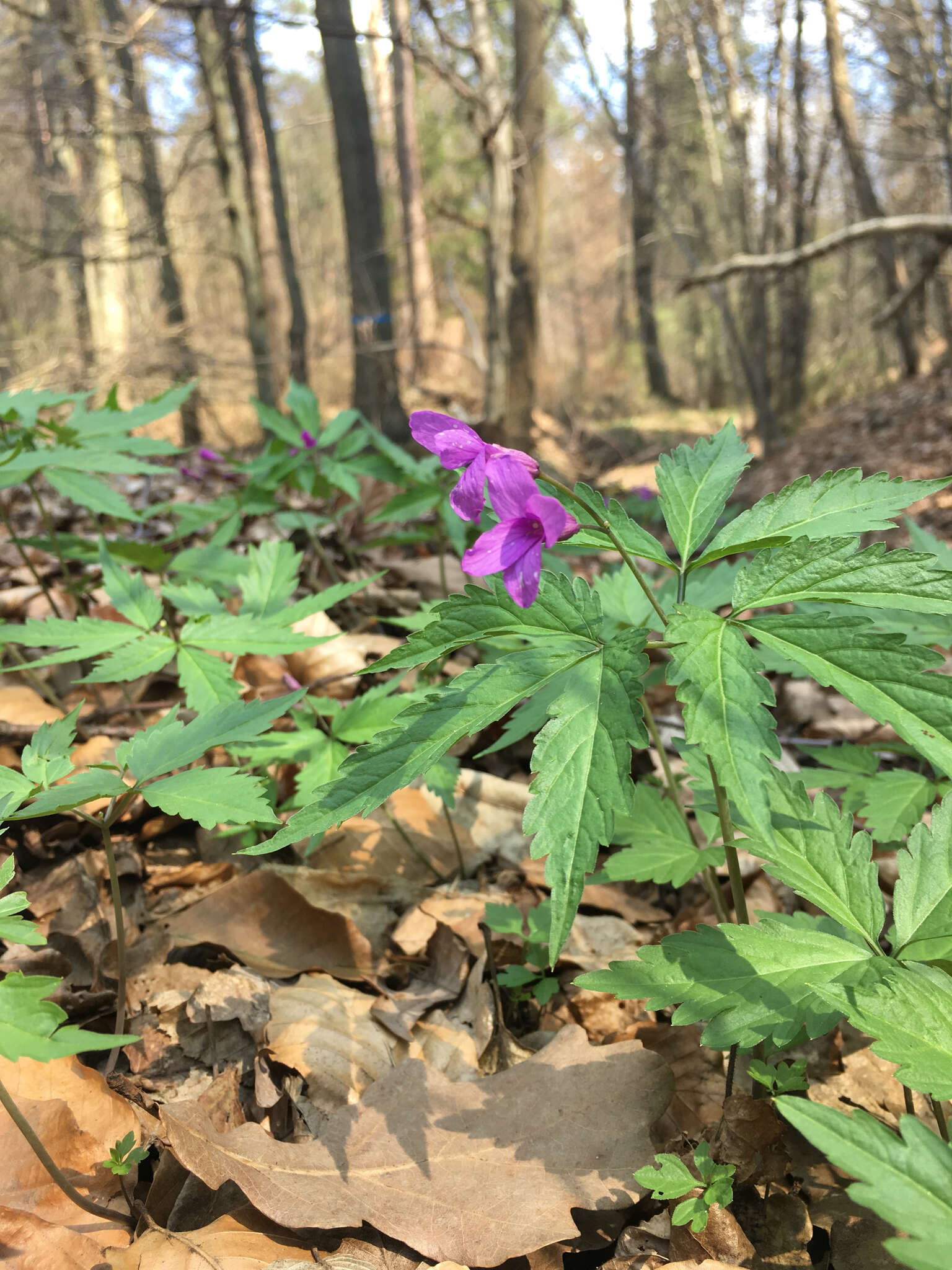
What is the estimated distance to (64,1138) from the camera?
128 cm

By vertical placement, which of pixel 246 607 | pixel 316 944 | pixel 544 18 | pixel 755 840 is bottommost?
pixel 316 944

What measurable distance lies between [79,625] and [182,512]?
121 centimetres

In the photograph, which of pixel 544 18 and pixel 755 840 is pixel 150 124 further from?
pixel 755 840

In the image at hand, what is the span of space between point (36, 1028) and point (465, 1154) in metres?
0.74

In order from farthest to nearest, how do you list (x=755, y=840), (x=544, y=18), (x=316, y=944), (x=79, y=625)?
(x=544, y=18) < (x=79, y=625) < (x=316, y=944) < (x=755, y=840)

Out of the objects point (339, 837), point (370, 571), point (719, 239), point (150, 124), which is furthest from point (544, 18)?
point (719, 239)

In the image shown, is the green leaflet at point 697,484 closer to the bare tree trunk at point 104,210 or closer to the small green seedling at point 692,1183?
the small green seedling at point 692,1183

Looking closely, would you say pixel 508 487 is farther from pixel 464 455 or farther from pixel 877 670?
pixel 877 670

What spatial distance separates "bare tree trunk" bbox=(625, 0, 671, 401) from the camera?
941 centimetres

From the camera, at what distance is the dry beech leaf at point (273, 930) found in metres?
1.82

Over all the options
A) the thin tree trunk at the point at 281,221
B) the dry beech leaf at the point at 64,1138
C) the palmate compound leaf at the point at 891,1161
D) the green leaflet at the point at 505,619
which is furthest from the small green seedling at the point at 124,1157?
the thin tree trunk at the point at 281,221

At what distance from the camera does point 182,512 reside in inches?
122

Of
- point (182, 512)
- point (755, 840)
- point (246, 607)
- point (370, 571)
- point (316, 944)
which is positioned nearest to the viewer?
point (755, 840)

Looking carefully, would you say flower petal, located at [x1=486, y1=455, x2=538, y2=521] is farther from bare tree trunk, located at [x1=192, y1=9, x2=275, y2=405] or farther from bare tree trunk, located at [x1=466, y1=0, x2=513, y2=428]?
bare tree trunk, located at [x1=192, y1=9, x2=275, y2=405]
